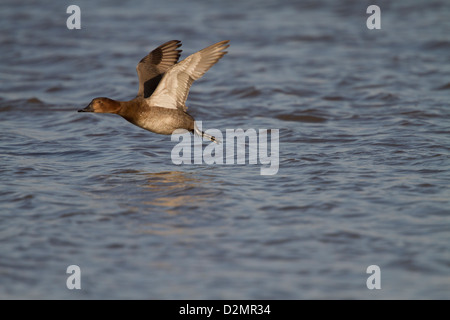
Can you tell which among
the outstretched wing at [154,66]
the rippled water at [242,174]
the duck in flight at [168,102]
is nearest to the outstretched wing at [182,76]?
the duck in flight at [168,102]

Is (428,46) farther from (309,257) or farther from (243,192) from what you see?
(309,257)

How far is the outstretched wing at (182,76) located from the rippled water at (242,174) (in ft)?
2.66

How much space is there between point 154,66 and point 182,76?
31.1 inches

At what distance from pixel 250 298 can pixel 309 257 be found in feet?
2.58

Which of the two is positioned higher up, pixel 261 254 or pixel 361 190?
pixel 361 190

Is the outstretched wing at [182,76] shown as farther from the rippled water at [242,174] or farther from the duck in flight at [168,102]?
the rippled water at [242,174]

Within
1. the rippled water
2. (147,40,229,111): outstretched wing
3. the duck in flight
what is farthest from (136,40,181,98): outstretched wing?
the rippled water

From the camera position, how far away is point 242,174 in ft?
24.1

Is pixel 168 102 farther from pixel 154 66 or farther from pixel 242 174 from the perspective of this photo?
pixel 242 174

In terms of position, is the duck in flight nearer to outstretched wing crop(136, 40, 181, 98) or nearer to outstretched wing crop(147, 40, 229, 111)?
outstretched wing crop(147, 40, 229, 111)

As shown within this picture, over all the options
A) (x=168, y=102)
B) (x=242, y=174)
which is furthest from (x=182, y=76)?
(x=242, y=174)

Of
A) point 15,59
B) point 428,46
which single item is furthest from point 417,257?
→ point 15,59

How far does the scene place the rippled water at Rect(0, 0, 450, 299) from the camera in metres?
4.88
